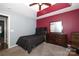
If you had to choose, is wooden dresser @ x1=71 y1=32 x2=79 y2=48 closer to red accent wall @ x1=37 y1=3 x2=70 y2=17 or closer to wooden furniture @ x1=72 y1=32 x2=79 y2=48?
wooden furniture @ x1=72 y1=32 x2=79 y2=48

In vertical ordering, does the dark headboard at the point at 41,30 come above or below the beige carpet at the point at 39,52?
above

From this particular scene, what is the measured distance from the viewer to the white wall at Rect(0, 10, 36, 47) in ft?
4.86

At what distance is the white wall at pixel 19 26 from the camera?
148 centimetres

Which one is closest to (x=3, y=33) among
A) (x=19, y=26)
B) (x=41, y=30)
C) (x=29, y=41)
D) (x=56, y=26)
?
(x=19, y=26)

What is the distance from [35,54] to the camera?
57.1 inches

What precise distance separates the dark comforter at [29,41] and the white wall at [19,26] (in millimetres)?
77

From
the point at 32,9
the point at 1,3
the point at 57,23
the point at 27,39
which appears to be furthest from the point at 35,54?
the point at 1,3

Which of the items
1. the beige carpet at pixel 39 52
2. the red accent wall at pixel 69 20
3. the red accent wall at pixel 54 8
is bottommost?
the beige carpet at pixel 39 52

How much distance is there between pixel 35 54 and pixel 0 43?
584mm

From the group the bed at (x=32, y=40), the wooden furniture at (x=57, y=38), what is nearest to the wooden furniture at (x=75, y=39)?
the wooden furniture at (x=57, y=38)

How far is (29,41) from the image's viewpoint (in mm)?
1455

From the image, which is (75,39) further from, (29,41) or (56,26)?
(29,41)

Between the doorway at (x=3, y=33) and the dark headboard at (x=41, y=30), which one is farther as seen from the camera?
the dark headboard at (x=41, y=30)

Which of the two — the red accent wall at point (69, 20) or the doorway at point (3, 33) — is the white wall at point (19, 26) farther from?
the red accent wall at point (69, 20)
